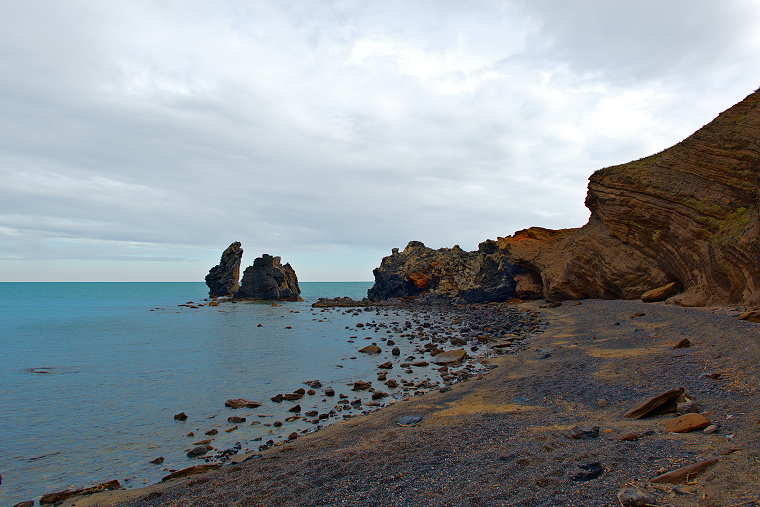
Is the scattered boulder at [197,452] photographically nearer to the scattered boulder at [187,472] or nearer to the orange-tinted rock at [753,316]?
the scattered boulder at [187,472]

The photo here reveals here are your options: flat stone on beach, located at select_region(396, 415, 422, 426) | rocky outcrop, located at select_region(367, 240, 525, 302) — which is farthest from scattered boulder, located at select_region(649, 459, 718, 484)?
rocky outcrop, located at select_region(367, 240, 525, 302)

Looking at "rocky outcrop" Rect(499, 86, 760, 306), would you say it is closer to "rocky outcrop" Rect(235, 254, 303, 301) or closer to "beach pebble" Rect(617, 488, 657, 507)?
"beach pebble" Rect(617, 488, 657, 507)

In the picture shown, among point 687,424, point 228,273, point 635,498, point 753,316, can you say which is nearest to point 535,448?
point 687,424

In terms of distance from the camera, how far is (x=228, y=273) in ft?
289

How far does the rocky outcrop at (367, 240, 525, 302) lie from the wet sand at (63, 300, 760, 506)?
114 feet

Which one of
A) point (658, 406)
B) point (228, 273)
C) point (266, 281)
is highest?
point (228, 273)

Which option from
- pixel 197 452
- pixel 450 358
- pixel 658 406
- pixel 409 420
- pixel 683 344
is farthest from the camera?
pixel 450 358

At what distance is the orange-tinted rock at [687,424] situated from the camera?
5.50 meters

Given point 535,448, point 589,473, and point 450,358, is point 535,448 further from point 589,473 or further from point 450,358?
point 450,358

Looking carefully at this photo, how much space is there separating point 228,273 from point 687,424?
91.1m

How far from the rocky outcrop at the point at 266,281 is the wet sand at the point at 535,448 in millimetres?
69455

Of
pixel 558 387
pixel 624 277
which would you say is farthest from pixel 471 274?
pixel 558 387

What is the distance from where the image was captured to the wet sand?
172 inches

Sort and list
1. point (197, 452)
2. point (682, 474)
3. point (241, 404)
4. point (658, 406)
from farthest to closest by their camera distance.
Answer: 1. point (241, 404)
2. point (197, 452)
3. point (658, 406)
4. point (682, 474)
